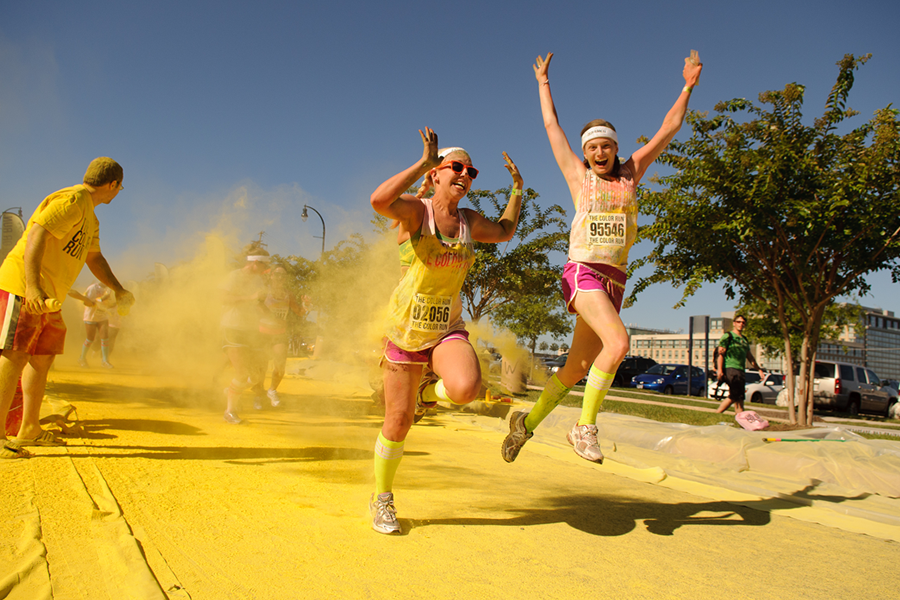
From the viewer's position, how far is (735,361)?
9492 millimetres

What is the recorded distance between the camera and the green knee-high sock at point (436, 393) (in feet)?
9.73

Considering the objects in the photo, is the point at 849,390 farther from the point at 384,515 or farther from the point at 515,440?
the point at 384,515

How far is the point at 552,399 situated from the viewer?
11.7ft

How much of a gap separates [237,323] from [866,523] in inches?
243

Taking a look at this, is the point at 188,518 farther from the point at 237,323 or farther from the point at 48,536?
the point at 237,323

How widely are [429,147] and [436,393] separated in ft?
4.43

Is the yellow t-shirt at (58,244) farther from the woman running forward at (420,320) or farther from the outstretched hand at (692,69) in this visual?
the outstretched hand at (692,69)

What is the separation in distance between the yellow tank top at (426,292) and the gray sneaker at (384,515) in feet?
2.62

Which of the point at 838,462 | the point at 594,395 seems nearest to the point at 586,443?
the point at 594,395

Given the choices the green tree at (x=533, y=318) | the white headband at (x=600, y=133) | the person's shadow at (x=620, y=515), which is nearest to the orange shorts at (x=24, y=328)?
the person's shadow at (x=620, y=515)

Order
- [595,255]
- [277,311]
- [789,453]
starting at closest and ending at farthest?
[595,255], [789,453], [277,311]

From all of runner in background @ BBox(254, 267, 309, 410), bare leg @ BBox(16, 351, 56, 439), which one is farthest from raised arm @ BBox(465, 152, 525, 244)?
runner in background @ BBox(254, 267, 309, 410)

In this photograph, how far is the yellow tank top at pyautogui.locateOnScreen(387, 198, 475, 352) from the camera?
9.64 feet

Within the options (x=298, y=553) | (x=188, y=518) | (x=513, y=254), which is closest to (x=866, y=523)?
(x=298, y=553)
